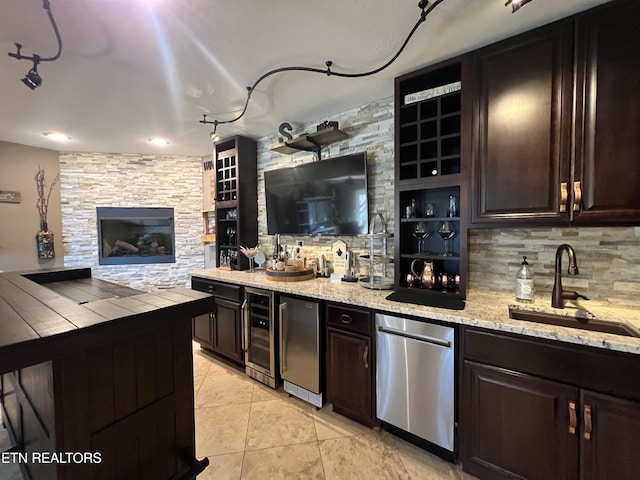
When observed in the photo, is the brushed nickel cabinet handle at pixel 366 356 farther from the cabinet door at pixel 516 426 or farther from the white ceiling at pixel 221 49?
the white ceiling at pixel 221 49

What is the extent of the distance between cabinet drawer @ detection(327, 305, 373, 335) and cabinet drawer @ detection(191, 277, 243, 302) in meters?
1.06

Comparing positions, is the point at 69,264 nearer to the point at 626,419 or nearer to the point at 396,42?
the point at 396,42

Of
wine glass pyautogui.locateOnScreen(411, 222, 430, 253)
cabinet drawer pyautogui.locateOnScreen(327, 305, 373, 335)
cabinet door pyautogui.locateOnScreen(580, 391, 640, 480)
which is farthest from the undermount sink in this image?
cabinet drawer pyautogui.locateOnScreen(327, 305, 373, 335)

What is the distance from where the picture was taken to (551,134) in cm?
149

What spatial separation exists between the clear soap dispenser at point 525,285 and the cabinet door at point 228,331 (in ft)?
7.54

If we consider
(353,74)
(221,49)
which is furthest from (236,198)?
(353,74)

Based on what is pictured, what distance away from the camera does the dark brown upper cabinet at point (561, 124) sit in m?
1.32

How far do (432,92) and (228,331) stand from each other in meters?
2.81

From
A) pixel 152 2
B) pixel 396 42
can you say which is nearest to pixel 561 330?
pixel 396 42

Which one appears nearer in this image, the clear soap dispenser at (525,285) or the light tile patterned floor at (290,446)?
the light tile patterned floor at (290,446)

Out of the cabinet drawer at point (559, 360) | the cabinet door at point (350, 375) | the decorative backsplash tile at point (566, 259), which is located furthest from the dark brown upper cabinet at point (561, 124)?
the cabinet door at point (350, 375)

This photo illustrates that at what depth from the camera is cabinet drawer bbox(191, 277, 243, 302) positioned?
8.58 feet

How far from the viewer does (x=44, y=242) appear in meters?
3.68

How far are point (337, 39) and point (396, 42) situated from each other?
14.7 inches
